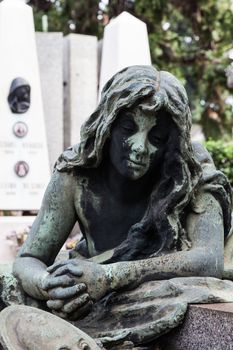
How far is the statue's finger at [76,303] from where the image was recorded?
9.87 ft

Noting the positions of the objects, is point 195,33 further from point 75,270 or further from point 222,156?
point 75,270

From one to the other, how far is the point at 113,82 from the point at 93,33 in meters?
15.5

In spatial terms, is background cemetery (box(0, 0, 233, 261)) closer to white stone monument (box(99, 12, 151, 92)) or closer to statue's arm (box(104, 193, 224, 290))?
white stone monument (box(99, 12, 151, 92))

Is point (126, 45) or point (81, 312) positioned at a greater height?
point (81, 312)

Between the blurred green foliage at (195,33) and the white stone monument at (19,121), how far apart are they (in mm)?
5266

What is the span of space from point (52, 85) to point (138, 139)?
425 inches

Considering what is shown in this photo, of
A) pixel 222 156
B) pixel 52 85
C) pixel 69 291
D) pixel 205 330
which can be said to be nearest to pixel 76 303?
pixel 69 291

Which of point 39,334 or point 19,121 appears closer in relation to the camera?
point 39,334

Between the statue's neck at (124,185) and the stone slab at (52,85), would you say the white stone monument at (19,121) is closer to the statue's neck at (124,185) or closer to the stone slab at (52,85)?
the stone slab at (52,85)

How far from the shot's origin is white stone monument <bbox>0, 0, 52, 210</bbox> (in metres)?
12.4

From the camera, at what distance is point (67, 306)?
9.88 ft

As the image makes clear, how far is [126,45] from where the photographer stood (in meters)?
13.1

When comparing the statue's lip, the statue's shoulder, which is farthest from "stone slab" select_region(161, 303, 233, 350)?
the statue's shoulder

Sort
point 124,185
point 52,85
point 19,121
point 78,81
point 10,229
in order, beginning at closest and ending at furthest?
Result: 1. point 124,185
2. point 10,229
3. point 19,121
4. point 52,85
5. point 78,81
